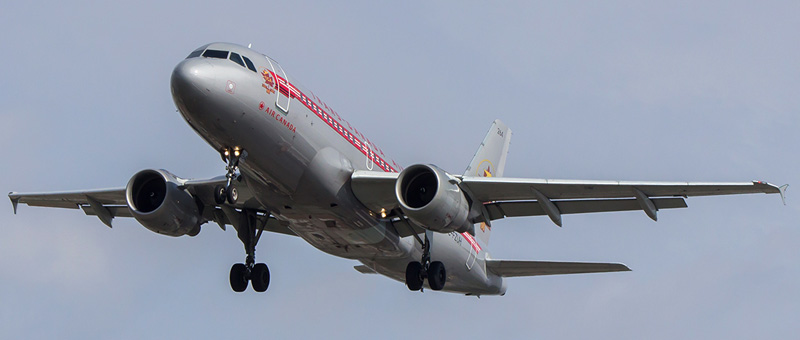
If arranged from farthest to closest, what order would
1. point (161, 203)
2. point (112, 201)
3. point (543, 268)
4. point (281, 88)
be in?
1. point (543, 268)
2. point (112, 201)
3. point (161, 203)
4. point (281, 88)

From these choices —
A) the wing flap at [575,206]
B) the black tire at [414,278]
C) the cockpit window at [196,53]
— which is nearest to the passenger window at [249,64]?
the cockpit window at [196,53]

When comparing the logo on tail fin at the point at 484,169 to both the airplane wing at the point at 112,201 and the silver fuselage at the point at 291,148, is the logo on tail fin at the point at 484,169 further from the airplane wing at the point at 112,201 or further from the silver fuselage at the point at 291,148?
the airplane wing at the point at 112,201

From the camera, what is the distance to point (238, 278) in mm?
32719

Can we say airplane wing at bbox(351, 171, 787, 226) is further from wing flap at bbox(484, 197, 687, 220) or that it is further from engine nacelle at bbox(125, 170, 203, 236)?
engine nacelle at bbox(125, 170, 203, 236)

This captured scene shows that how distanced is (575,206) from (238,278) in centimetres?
1027

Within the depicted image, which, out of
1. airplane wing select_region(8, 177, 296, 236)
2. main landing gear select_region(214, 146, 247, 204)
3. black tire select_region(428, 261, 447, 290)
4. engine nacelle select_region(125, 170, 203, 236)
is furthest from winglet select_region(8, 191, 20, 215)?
black tire select_region(428, 261, 447, 290)

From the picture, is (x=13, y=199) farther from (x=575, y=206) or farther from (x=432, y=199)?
(x=575, y=206)

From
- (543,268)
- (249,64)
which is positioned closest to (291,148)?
(249,64)

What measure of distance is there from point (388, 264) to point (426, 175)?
5.32 metres

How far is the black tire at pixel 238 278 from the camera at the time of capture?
32.7m

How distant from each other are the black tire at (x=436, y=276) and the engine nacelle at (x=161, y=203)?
282 inches

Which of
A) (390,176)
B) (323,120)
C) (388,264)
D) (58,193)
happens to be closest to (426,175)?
(390,176)

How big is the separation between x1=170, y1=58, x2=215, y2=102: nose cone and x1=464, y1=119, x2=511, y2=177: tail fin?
45.9ft

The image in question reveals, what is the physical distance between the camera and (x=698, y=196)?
93.5 feet
